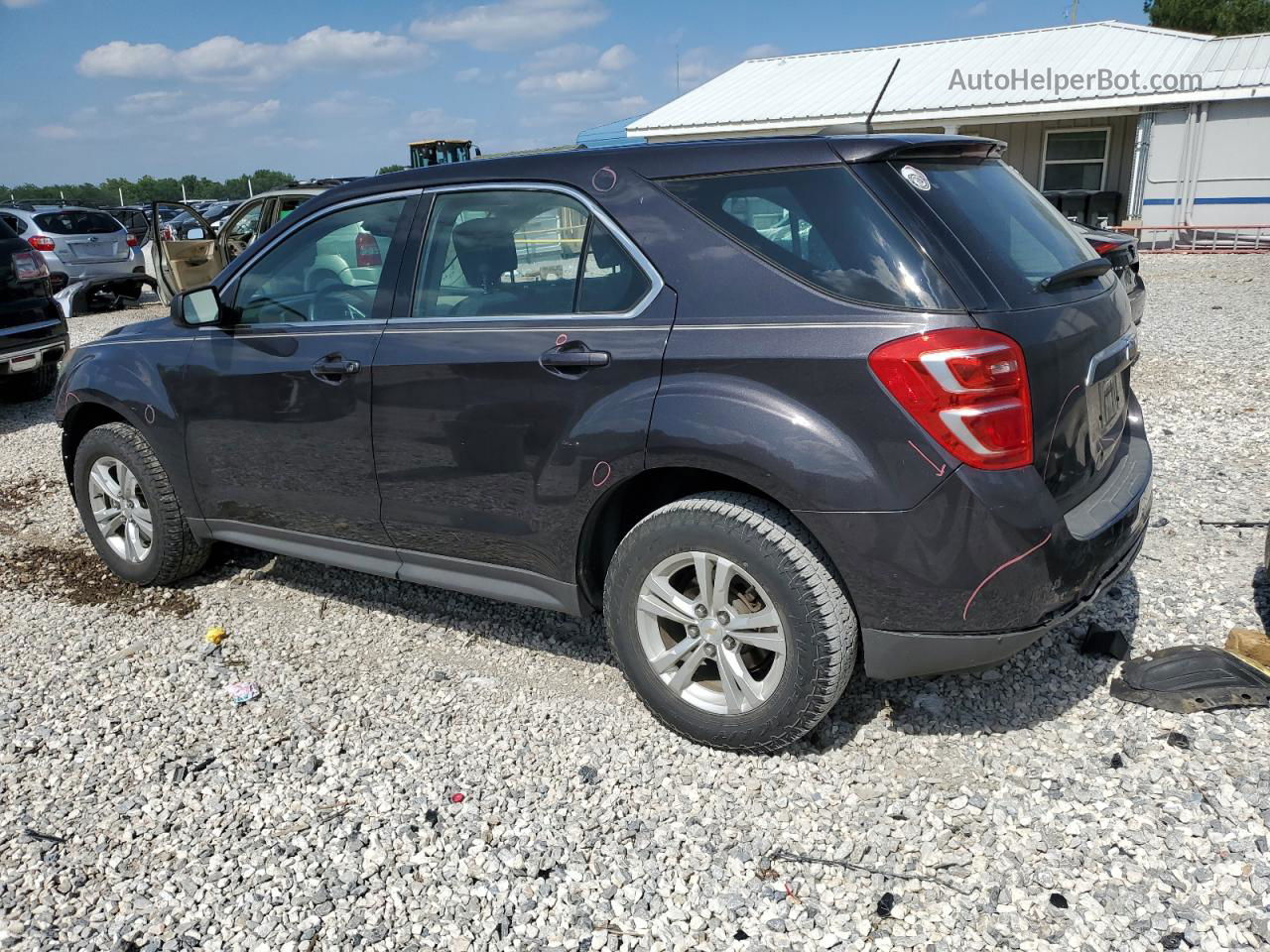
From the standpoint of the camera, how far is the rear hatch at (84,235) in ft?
54.4

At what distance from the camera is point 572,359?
314cm

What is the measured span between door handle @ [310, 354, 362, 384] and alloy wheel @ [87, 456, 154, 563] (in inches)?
56.7

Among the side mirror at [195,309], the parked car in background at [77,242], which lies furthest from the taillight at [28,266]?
the parked car in background at [77,242]

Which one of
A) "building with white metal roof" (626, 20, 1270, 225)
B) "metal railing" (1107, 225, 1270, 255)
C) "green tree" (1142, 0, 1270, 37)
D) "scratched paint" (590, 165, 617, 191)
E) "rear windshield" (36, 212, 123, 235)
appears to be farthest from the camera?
"green tree" (1142, 0, 1270, 37)

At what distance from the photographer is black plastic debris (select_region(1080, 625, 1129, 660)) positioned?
12.0 feet

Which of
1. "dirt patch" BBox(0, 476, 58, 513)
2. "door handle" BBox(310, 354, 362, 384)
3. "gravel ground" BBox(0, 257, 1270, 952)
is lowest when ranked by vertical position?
"dirt patch" BBox(0, 476, 58, 513)

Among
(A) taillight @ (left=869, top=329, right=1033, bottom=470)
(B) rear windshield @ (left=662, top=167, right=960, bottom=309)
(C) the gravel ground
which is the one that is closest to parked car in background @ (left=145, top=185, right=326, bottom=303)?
(C) the gravel ground

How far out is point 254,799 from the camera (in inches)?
121

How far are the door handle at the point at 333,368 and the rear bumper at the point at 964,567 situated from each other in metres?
1.83

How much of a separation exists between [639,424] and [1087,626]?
2.12 metres

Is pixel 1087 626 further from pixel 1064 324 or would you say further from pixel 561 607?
pixel 561 607

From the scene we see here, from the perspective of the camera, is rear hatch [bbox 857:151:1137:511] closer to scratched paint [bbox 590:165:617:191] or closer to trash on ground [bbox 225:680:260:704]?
scratched paint [bbox 590:165:617:191]

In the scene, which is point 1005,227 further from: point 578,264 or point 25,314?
point 25,314

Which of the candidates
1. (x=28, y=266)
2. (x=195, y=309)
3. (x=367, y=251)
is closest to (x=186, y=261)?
(x=28, y=266)
